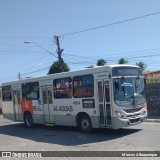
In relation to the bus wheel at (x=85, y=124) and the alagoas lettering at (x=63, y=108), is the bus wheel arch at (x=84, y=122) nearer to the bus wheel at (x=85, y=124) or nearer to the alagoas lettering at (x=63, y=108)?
the bus wheel at (x=85, y=124)

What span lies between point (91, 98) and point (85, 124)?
1272 mm

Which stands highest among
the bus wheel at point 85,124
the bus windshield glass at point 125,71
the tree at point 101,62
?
the tree at point 101,62

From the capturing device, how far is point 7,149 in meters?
12.9

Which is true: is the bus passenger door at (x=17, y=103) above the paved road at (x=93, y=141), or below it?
above

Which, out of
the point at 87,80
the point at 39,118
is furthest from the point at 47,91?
the point at 87,80

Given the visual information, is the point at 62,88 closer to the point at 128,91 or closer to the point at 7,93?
the point at 128,91

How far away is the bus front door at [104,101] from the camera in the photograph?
47.9ft

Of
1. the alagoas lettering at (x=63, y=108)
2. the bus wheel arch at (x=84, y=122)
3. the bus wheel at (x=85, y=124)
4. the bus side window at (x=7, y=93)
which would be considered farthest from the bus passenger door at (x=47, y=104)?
the bus side window at (x=7, y=93)

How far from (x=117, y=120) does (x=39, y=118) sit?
251 inches

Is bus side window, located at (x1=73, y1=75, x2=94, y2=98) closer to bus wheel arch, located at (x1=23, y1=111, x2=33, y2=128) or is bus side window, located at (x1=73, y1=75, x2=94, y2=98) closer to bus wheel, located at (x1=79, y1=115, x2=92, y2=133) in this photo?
bus wheel, located at (x1=79, y1=115, x2=92, y2=133)

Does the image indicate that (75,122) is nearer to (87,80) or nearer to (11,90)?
(87,80)

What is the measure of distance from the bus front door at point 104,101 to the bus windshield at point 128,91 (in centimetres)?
36

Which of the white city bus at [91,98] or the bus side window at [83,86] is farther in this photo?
the bus side window at [83,86]

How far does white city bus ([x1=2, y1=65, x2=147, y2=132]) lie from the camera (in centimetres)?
1452
